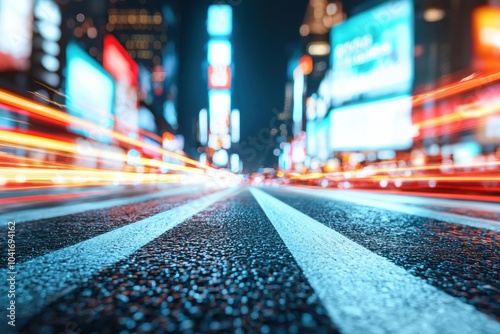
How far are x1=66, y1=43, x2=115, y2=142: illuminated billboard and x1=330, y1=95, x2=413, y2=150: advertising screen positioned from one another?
2612cm

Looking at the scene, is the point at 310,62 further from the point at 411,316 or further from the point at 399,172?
the point at 411,316

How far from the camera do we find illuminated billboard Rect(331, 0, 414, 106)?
106 ft

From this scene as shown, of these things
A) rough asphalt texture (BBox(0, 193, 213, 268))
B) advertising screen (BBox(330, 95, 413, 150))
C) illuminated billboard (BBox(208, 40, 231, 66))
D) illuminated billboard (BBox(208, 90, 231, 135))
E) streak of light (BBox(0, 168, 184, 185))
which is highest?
illuminated billboard (BBox(208, 40, 231, 66))

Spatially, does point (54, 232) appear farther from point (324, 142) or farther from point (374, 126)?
point (324, 142)

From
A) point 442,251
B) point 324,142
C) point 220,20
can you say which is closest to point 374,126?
point 324,142

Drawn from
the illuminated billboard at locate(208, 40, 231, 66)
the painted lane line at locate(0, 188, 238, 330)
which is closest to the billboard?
the painted lane line at locate(0, 188, 238, 330)

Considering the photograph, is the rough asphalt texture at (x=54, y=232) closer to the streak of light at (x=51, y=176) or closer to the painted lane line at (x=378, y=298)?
the painted lane line at (x=378, y=298)

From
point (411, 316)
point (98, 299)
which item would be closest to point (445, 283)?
→ point (411, 316)

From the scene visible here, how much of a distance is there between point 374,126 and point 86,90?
30315 millimetres

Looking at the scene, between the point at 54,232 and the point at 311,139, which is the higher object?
the point at 311,139

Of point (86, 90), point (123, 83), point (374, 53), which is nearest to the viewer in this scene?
point (374, 53)

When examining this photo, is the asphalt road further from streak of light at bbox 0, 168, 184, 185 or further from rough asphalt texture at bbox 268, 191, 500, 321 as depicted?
streak of light at bbox 0, 168, 184, 185

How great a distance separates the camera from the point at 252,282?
61.7 inches

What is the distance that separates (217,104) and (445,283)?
126 metres
